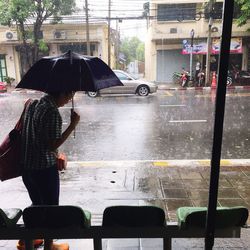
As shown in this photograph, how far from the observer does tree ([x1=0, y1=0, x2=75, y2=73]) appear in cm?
1888

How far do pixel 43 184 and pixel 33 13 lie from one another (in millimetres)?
19104

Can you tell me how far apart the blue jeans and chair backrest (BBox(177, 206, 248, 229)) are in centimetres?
105

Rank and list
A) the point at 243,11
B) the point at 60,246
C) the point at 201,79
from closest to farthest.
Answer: the point at 60,246 < the point at 243,11 < the point at 201,79

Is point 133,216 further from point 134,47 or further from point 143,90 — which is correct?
point 134,47

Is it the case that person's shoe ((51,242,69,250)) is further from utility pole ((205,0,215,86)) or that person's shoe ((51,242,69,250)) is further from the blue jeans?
utility pole ((205,0,215,86))

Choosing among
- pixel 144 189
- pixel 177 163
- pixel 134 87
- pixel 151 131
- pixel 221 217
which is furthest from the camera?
pixel 134 87

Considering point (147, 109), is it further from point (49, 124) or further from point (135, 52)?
point (135, 52)

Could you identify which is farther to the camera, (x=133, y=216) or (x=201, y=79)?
(x=201, y=79)

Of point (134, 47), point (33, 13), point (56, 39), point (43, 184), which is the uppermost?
point (33, 13)

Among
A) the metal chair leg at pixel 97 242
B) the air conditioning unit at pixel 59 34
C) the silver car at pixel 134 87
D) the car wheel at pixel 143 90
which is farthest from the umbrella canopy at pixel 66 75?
the air conditioning unit at pixel 59 34

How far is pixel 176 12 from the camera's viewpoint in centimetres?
2288

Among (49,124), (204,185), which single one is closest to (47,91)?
(49,124)

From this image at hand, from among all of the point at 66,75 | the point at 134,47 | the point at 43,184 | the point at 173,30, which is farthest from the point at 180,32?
the point at 134,47

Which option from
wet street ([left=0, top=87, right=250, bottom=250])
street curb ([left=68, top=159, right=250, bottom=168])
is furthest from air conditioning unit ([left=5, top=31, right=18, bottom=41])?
street curb ([left=68, top=159, right=250, bottom=168])
